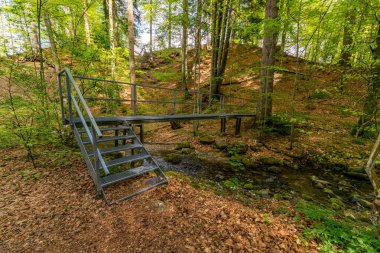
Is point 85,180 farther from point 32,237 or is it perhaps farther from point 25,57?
point 25,57

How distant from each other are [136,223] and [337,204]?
4643 millimetres

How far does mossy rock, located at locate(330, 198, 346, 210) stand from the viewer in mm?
4129

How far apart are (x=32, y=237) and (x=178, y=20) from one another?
9.80 metres

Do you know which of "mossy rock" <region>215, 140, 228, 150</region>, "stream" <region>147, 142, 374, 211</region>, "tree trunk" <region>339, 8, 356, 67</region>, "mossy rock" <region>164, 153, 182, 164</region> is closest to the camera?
"stream" <region>147, 142, 374, 211</region>

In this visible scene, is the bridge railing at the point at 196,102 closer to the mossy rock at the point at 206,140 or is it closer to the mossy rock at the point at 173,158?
the mossy rock at the point at 206,140

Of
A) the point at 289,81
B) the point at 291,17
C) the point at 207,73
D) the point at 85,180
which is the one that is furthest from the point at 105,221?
the point at 207,73

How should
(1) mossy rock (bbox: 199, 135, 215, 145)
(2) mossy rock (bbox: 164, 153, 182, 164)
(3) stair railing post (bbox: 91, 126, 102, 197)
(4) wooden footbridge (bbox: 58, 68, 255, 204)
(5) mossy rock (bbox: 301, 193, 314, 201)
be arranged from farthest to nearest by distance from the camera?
1. (1) mossy rock (bbox: 199, 135, 215, 145)
2. (2) mossy rock (bbox: 164, 153, 182, 164)
3. (5) mossy rock (bbox: 301, 193, 314, 201)
4. (4) wooden footbridge (bbox: 58, 68, 255, 204)
5. (3) stair railing post (bbox: 91, 126, 102, 197)

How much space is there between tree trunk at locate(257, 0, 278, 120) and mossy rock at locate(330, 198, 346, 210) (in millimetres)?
4512

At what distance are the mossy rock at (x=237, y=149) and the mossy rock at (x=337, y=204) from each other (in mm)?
3545

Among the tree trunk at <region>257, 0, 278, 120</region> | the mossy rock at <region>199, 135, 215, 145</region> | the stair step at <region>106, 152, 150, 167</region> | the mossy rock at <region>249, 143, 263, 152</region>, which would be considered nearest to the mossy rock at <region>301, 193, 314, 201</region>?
the mossy rock at <region>249, 143, 263, 152</region>

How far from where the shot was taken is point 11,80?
4.37m

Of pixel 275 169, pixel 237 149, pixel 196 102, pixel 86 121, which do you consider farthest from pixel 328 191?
pixel 196 102

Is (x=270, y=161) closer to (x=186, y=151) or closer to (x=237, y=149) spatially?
(x=237, y=149)

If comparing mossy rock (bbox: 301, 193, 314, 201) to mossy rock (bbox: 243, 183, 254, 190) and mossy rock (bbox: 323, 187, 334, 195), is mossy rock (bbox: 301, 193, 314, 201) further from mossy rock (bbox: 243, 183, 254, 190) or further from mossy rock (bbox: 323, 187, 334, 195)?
mossy rock (bbox: 243, 183, 254, 190)
